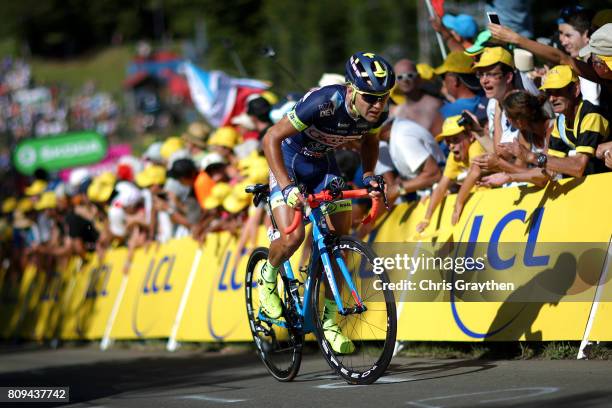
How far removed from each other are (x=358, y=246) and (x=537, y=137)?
252 centimetres

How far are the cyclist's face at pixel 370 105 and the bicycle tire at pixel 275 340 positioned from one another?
66.8 inches

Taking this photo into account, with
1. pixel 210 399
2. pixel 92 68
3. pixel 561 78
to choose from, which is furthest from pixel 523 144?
pixel 92 68

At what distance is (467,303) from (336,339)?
68.3 inches

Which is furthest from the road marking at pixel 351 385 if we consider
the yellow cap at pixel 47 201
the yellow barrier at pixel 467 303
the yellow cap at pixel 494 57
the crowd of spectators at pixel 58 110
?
the crowd of spectators at pixel 58 110

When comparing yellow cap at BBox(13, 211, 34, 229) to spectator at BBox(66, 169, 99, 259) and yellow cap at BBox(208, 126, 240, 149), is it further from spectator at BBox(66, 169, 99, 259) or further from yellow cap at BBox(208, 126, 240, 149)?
yellow cap at BBox(208, 126, 240, 149)

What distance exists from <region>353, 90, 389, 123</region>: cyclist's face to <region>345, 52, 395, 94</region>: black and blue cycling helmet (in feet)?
0.34

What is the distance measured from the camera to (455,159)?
9906 mm

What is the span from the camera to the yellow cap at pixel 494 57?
31.7ft

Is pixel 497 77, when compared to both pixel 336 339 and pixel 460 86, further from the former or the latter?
pixel 336 339

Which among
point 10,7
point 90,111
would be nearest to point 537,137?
point 90,111

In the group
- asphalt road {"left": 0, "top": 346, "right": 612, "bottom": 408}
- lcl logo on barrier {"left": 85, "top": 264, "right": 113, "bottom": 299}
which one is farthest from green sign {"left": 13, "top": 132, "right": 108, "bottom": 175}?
asphalt road {"left": 0, "top": 346, "right": 612, "bottom": 408}

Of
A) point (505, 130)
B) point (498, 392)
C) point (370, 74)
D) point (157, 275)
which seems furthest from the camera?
point (157, 275)

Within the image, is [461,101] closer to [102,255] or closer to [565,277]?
[565,277]

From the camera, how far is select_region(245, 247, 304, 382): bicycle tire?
8.47 m
